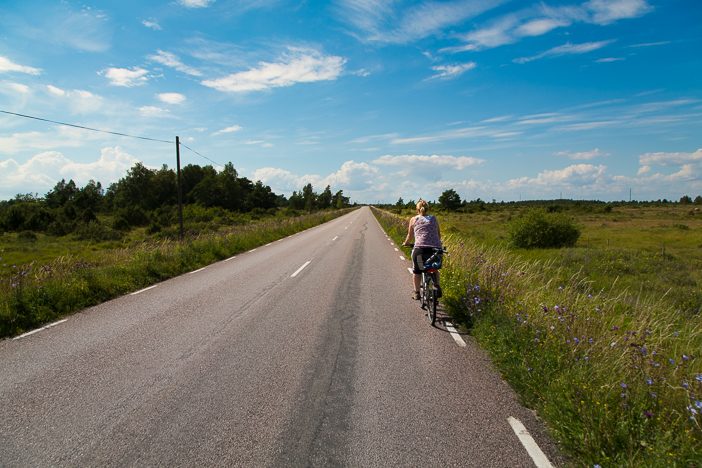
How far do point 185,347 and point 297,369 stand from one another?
1.87 m

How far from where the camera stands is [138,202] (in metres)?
84.4

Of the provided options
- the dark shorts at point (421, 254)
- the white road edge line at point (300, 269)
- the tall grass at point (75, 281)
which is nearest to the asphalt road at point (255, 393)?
the tall grass at point (75, 281)

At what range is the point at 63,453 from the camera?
3.18m

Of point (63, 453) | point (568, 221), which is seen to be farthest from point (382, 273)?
point (568, 221)

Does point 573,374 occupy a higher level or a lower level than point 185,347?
higher

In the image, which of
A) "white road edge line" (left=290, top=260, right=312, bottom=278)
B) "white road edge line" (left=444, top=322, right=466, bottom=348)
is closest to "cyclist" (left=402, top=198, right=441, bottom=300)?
"white road edge line" (left=444, top=322, right=466, bottom=348)

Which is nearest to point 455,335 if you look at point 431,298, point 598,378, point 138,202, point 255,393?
point 431,298

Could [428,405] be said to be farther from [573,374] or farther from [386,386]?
[573,374]

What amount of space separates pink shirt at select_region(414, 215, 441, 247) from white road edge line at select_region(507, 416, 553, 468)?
4050mm

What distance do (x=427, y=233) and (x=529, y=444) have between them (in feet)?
15.0

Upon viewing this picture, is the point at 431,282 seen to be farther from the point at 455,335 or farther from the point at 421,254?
the point at 455,335

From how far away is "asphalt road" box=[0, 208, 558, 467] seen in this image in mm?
3195

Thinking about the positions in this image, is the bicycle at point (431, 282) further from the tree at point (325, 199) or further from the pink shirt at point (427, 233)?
the tree at point (325, 199)

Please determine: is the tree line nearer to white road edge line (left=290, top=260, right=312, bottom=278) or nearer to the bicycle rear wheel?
white road edge line (left=290, top=260, right=312, bottom=278)
